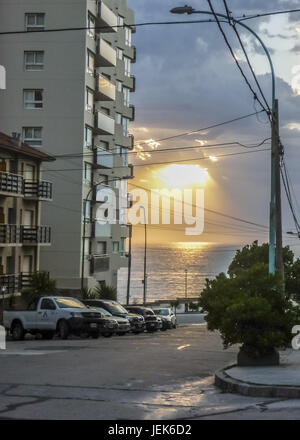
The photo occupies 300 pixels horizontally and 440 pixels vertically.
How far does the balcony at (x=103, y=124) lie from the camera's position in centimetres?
6125

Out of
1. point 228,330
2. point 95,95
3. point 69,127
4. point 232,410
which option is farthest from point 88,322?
point 95,95

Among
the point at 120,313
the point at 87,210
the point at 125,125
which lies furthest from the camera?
the point at 125,125

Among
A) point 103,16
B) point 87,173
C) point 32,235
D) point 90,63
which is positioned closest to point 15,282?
point 32,235

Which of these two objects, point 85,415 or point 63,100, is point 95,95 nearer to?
point 63,100

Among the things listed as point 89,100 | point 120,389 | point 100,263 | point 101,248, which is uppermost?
point 89,100

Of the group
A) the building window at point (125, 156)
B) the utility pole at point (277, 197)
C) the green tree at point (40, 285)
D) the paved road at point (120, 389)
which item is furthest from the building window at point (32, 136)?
the paved road at point (120, 389)

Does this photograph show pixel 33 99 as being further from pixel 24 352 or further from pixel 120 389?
pixel 120 389

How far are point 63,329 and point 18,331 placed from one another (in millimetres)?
2741

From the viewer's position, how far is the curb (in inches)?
473

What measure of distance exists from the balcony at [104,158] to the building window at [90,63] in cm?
658

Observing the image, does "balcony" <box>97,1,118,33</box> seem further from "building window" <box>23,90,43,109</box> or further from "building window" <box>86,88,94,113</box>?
"building window" <box>23,90,43,109</box>

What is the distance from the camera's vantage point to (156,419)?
33.3 ft

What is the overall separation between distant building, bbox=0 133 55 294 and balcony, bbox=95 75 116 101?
12.1m

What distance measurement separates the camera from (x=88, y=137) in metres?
60.4
